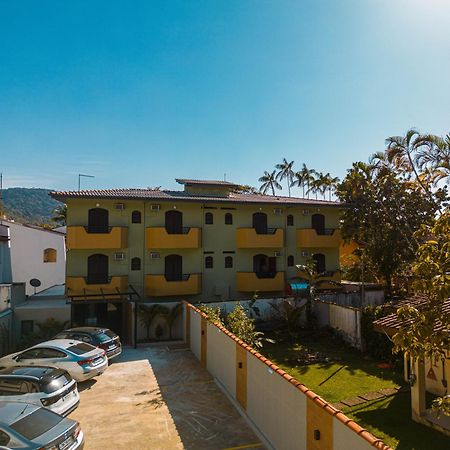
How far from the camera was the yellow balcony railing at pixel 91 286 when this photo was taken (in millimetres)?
24812

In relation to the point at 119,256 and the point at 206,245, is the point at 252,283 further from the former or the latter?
the point at 119,256

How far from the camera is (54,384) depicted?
11.4 metres

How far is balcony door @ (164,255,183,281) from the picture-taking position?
27656mm

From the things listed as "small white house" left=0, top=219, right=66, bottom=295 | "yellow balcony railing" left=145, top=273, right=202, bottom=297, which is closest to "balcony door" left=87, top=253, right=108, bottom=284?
"yellow balcony railing" left=145, top=273, right=202, bottom=297

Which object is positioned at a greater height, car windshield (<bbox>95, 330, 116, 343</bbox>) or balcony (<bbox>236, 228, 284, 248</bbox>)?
balcony (<bbox>236, 228, 284, 248</bbox>)

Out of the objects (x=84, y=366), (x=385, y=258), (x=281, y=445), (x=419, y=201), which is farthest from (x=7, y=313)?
(x=419, y=201)

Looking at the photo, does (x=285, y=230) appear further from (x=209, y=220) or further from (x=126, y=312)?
(x=126, y=312)

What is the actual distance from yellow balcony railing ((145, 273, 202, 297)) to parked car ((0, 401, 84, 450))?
17.1 m

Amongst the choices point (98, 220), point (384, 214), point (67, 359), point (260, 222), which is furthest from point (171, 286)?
point (384, 214)

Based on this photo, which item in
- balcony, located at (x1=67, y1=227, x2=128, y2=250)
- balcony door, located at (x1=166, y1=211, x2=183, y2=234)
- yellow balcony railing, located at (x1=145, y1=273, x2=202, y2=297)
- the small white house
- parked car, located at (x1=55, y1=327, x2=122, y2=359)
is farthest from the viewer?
the small white house

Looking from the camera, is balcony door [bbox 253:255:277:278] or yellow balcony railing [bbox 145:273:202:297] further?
balcony door [bbox 253:255:277:278]

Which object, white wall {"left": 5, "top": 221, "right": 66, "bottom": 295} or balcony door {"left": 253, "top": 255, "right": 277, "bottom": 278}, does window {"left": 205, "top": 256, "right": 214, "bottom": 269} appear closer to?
balcony door {"left": 253, "top": 255, "right": 277, "bottom": 278}

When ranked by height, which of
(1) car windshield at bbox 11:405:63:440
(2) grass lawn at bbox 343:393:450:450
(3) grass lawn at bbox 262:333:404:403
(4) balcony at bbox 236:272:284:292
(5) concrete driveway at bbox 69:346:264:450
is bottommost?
(5) concrete driveway at bbox 69:346:264:450

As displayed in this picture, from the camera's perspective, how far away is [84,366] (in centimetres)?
1502
